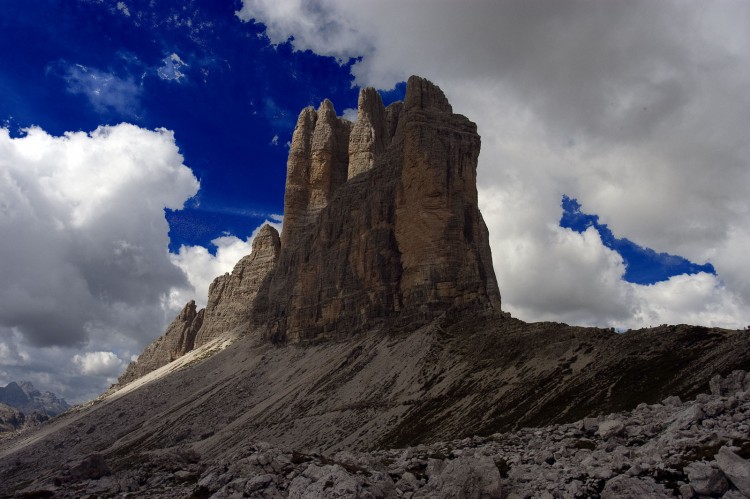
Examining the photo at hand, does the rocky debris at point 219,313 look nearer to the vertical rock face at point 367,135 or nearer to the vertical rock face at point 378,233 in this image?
the vertical rock face at point 378,233

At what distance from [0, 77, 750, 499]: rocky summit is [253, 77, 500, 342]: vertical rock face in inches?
15.9

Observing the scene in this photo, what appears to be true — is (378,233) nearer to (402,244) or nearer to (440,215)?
(402,244)

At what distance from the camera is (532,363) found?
58812mm

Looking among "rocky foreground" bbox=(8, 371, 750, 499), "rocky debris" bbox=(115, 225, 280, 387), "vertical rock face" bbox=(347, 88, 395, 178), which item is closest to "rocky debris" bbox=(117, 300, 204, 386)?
"rocky debris" bbox=(115, 225, 280, 387)

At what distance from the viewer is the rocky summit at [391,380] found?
786 inches

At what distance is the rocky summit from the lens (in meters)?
20.0

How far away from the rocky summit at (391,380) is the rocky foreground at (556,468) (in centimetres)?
9

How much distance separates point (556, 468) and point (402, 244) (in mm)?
85549

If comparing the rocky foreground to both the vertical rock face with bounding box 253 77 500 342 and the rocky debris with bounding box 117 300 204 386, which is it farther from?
the rocky debris with bounding box 117 300 204 386

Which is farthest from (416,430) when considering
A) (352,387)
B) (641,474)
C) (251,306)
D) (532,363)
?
(251,306)

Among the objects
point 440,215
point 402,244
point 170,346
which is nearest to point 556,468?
point 440,215

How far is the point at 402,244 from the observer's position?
344ft

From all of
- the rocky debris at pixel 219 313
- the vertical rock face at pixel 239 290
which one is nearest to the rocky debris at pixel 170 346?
the rocky debris at pixel 219 313

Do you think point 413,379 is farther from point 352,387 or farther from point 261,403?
point 261,403
